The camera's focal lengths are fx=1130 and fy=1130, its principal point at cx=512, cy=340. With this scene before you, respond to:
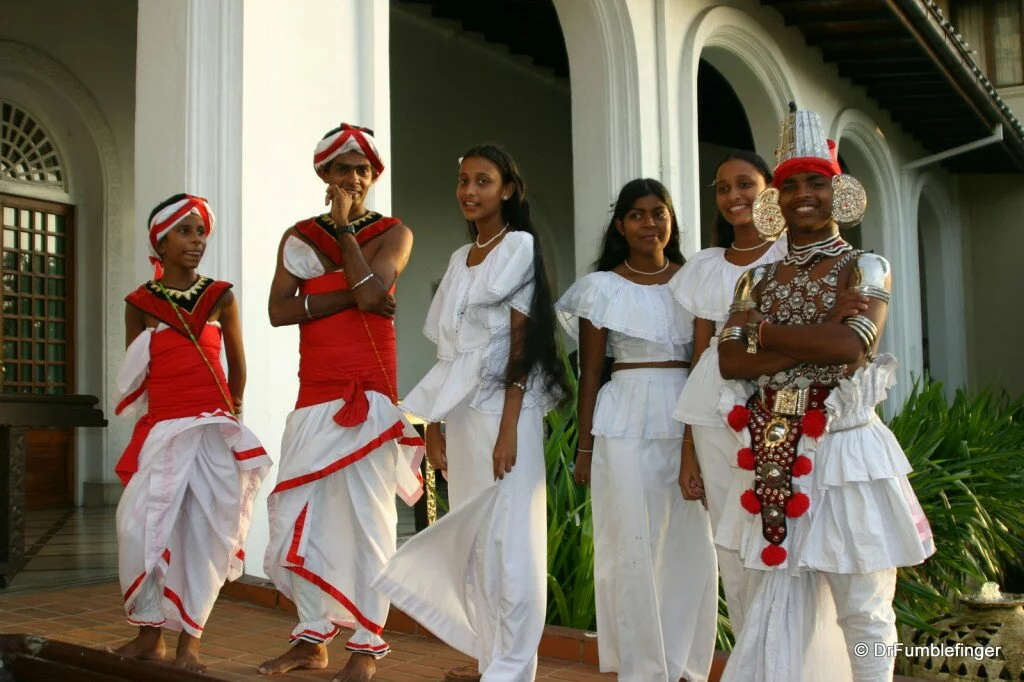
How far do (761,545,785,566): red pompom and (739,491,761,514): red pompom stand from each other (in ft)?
0.34

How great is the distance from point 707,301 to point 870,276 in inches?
25.7

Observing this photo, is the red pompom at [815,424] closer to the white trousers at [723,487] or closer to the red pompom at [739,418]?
the red pompom at [739,418]

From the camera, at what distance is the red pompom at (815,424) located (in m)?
2.90

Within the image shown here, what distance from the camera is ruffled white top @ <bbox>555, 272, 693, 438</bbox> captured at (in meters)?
3.56

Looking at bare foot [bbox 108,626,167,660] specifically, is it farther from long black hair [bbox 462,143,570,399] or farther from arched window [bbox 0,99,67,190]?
arched window [bbox 0,99,67,190]

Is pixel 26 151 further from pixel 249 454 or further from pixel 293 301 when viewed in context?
pixel 293 301

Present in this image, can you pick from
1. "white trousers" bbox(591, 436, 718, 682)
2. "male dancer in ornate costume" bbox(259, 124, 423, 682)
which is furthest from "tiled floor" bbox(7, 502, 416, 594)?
"white trousers" bbox(591, 436, 718, 682)

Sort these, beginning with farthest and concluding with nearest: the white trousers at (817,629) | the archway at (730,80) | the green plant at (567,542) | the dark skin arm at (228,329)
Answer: the archway at (730,80)
the green plant at (567,542)
the dark skin arm at (228,329)
the white trousers at (817,629)

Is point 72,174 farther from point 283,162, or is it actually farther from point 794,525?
point 794,525

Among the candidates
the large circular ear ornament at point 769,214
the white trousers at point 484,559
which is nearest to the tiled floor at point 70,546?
the white trousers at point 484,559

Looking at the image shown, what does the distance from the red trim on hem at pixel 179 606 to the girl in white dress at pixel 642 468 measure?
4.41ft

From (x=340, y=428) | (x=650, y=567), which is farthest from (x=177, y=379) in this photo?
(x=650, y=567)

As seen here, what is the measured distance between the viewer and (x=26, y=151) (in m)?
9.27

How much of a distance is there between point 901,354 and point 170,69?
1026 cm
